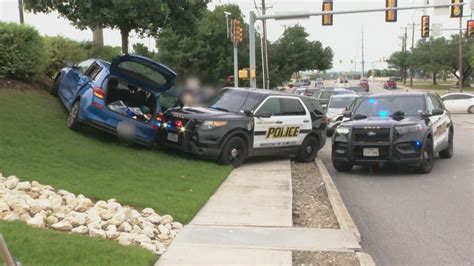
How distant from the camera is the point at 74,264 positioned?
5.20m

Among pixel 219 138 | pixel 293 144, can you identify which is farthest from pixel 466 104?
pixel 219 138

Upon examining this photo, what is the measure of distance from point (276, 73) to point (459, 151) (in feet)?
141

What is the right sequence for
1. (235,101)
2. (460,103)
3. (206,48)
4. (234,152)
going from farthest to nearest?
(206,48)
(460,103)
(235,101)
(234,152)

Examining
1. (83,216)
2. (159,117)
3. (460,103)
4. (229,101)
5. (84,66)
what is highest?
(84,66)

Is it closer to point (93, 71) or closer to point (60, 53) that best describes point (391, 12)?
point (60, 53)

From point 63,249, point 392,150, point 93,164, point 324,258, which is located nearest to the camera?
point 63,249

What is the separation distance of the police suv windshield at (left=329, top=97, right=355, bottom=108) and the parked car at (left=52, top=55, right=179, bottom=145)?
11180 mm

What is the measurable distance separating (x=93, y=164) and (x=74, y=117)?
8.65 ft

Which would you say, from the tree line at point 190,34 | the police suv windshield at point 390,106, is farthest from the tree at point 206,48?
the police suv windshield at point 390,106

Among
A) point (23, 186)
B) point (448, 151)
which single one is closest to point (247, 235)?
point (23, 186)

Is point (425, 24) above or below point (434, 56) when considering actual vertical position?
above

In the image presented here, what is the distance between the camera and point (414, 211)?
8.91 metres

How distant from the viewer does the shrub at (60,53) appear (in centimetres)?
1692

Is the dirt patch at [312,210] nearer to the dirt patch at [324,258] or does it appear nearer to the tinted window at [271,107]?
the dirt patch at [324,258]
